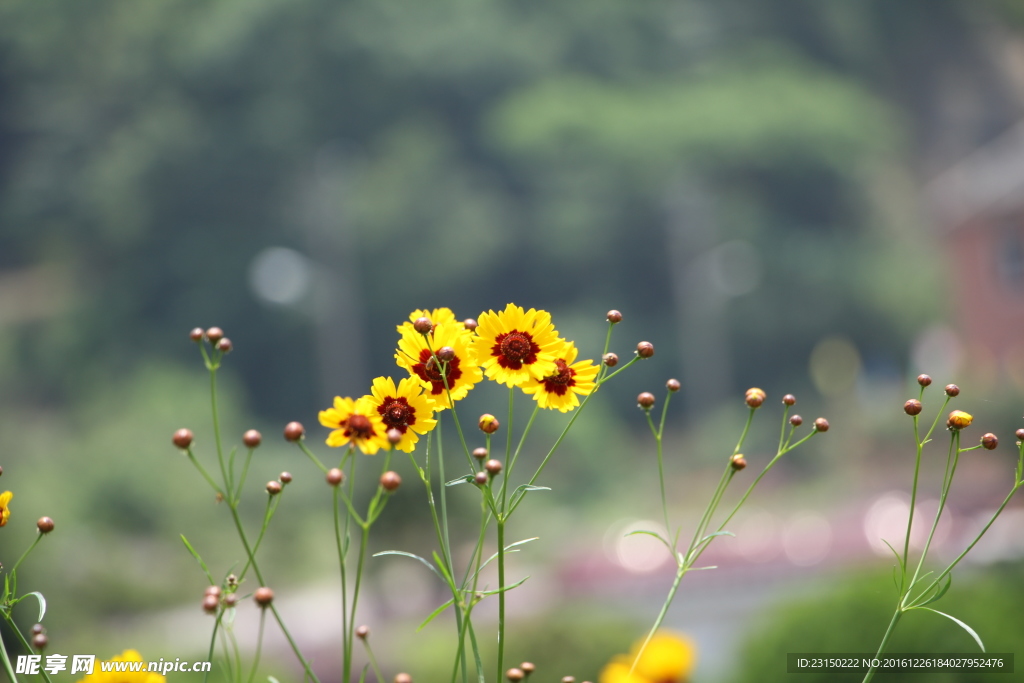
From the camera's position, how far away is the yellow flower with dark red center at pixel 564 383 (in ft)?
3.33

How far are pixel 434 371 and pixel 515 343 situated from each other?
105 millimetres

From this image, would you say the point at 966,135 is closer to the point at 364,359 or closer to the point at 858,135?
the point at 858,135

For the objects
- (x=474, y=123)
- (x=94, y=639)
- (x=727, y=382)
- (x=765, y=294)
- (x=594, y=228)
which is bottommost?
(x=94, y=639)

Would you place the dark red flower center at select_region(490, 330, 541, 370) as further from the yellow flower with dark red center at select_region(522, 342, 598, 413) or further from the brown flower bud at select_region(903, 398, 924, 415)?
the brown flower bud at select_region(903, 398, 924, 415)

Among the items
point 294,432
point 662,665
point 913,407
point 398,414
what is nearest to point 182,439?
point 294,432

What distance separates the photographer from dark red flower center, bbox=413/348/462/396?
94 cm

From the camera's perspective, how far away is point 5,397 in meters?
27.1

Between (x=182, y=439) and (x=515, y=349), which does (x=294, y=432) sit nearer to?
(x=182, y=439)

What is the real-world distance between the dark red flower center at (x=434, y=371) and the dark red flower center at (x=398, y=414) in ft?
0.12

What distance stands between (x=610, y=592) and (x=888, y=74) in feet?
112

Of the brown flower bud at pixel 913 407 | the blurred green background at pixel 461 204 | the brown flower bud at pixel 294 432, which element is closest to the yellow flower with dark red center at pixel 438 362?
the brown flower bud at pixel 294 432

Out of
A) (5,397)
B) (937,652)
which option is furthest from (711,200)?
(937,652)

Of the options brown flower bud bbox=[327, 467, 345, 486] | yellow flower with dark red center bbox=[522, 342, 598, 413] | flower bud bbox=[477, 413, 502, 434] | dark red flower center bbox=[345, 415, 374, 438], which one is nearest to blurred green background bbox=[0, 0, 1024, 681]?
yellow flower with dark red center bbox=[522, 342, 598, 413]

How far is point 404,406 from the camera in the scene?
92cm
